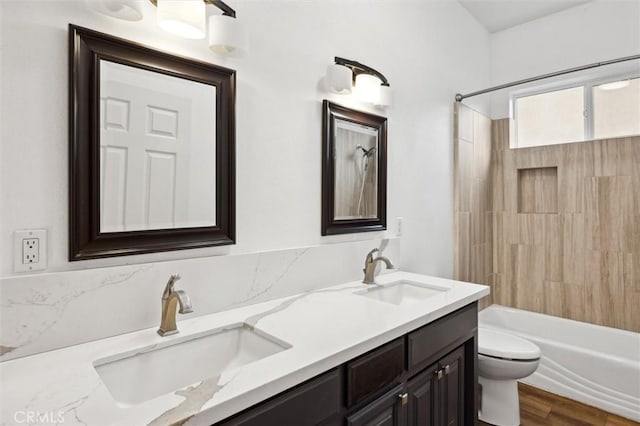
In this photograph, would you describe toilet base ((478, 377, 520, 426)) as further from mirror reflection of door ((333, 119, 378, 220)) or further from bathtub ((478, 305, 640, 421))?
mirror reflection of door ((333, 119, 378, 220))

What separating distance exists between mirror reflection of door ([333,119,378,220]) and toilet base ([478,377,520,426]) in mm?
1269

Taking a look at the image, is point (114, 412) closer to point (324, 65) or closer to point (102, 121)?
point (102, 121)

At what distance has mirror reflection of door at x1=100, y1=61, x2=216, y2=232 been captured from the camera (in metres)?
1.05

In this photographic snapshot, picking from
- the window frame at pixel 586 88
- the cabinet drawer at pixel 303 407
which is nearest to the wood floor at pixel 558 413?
the cabinet drawer at pixel 303 407

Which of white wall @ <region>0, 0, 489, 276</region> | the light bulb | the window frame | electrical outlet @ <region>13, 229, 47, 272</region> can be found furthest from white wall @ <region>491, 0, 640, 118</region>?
electrical outlet @ <region>13, 229, 47, 272</region>

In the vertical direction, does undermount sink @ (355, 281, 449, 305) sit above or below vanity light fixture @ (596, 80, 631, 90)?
below

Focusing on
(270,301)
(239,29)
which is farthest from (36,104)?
(270,301)

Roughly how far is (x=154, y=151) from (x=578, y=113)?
126 inches

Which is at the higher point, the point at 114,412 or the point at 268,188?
the point at 268,188

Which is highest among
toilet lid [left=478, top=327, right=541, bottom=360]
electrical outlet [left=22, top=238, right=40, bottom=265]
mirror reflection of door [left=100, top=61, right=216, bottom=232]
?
mirror reflection of door [left=100, top=61, right=216, bottom=232]

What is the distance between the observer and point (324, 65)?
5.59 ft

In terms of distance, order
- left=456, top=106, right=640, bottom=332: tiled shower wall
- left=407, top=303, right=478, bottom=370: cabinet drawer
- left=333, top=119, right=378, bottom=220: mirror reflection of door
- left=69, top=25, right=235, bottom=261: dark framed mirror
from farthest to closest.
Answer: left=456, top=106, right=640, bottom=332: tiled shower wall, left=333, top=119, right=378, bottom=220: mirror reflection of door, left=407, top=303, right=478, bottom=370: cabinet drawer, left=69, top=25, right=235, bottom=261: dark framed mirror

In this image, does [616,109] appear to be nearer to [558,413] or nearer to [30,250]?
[558,413]

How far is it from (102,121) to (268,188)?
2.09 ft
